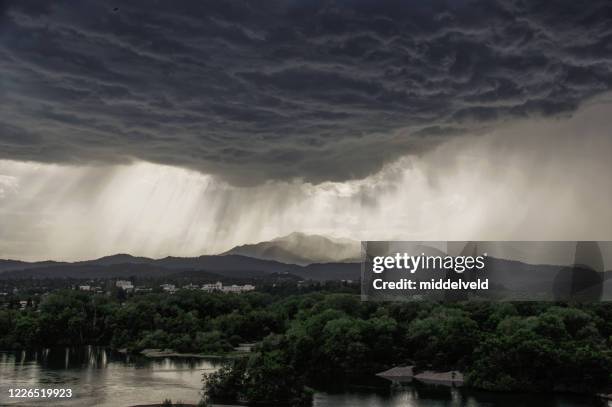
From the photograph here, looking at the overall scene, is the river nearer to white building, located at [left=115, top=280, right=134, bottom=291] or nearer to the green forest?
the green forest

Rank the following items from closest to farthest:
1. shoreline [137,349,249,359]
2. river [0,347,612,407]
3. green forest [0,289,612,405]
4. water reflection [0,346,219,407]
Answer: river [0,347,612,407]
water reflection [0,346,219,407]
green forest [0,289,612,405]
shoreline [137,349,249,359]

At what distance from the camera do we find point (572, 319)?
109ft

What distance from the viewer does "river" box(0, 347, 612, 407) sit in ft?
76.5

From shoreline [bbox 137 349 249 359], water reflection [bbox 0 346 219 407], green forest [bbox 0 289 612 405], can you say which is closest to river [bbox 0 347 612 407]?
water reflection [bbox 0 346 219 407]

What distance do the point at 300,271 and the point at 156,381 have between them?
15766 cm

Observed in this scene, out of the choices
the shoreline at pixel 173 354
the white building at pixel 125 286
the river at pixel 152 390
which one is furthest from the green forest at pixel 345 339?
the white building at pixel 125 286

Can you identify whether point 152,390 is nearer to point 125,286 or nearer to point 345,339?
point 345,339

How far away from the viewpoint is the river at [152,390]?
23.3m

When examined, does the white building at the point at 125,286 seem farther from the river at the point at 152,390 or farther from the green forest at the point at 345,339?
the river at the point at 152,390

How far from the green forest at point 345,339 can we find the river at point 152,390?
1193 millimetres

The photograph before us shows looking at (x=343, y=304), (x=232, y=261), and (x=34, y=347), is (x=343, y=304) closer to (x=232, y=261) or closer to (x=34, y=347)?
(x=34, y=347)

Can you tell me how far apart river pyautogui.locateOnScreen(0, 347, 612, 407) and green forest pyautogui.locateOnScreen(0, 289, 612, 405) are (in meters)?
1.19

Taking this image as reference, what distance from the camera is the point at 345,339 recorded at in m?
31.0

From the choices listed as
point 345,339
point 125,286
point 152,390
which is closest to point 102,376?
point 152,390
